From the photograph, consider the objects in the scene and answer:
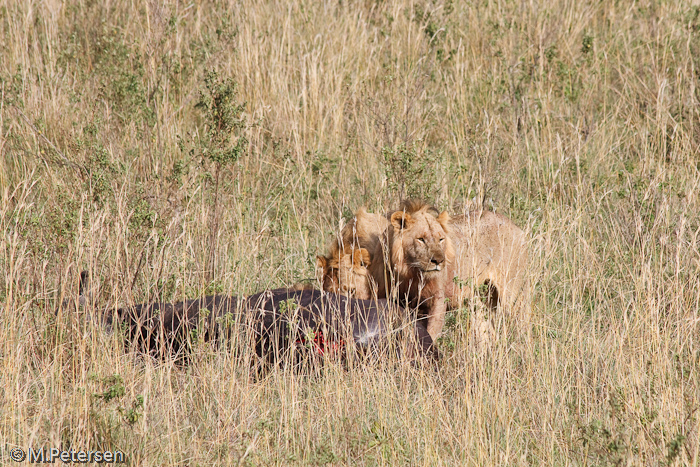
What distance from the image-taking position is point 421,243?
5.04m

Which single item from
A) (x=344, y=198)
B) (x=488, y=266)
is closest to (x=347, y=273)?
(x=488, y=266)

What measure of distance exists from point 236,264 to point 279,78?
2649 millimetres

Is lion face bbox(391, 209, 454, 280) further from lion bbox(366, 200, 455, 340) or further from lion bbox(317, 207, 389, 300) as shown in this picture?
lion bbox(317, 207, 389, 300)

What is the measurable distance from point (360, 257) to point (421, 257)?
22.3 inches

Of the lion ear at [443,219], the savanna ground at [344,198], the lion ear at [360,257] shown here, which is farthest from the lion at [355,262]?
the lion ear at [443,219]

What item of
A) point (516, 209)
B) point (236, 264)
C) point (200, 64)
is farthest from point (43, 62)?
point (516, 209)

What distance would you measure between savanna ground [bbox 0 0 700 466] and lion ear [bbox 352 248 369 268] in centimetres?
51

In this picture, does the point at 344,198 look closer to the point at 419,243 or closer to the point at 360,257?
the point at 360,257

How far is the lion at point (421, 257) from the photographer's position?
500 cm

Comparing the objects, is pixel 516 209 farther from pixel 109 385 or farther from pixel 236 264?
pixel 109 385

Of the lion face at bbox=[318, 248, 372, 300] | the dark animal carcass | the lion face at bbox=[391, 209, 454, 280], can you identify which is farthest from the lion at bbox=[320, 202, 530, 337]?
the dark animal carcass

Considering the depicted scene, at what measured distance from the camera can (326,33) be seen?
8.13 meters

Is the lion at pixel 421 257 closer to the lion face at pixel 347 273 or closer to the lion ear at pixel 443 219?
the lion ear at pixel 443 219

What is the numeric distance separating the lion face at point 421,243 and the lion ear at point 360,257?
0.34 meters
